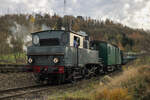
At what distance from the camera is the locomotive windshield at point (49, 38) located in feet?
35.0

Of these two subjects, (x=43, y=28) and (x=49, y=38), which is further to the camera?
(x=43, y=28)

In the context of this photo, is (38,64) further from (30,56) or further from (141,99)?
(141,99)

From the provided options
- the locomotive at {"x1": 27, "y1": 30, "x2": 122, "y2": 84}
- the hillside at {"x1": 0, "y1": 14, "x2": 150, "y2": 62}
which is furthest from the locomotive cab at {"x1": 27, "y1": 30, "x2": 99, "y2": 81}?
the hillside at {"x1": 0, "y1": 14, "x2": 150, "y2": 62}

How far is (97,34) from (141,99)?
9694 cm

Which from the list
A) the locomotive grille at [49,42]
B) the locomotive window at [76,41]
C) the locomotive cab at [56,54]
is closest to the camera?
the locomotive cab at [56,54]

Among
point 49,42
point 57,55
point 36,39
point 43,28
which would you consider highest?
point 43,28

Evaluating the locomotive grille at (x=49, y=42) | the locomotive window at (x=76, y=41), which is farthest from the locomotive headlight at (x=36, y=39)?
the locomotive window at (x=76, y=41)

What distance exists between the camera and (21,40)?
1683 inches

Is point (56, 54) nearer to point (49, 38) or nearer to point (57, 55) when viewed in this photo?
point (57, 55)

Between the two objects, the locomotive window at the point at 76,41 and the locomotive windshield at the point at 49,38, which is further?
the locomotive window at the point at 76,41

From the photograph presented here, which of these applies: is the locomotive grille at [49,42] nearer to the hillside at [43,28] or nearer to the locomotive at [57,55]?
the locomotive at [57,55]

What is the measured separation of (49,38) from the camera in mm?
10969

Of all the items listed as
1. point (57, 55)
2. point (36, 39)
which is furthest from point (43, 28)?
point (57, 55)

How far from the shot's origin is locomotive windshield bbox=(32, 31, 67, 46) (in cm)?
1066
